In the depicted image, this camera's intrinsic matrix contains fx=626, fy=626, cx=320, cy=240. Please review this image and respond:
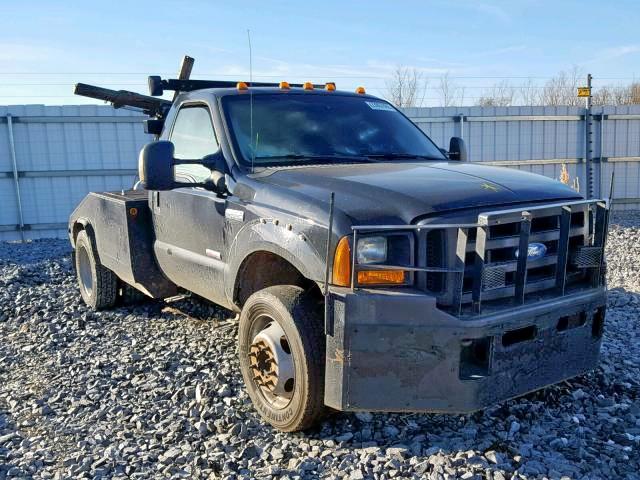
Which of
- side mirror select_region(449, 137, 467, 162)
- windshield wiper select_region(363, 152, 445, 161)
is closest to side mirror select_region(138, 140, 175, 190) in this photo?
windshield wiper select_region(363, 152, 445, 161)

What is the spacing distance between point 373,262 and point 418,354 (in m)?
0.52

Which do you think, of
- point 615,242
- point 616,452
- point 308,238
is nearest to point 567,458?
point 616,452

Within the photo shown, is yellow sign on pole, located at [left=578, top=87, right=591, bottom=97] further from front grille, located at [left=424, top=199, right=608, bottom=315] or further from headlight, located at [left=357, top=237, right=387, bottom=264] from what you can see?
headlight, located at [left=357, top=237, right=387, bottom=264]

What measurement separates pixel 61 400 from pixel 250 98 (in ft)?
8.55

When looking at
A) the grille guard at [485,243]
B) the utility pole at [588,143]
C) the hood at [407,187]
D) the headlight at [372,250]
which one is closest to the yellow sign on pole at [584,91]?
the utility pole at [588,143]

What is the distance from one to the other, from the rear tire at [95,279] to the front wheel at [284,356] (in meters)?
3.05

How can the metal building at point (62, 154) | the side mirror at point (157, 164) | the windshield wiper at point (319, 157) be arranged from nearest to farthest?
1. the side mirror at point (157, 164)
2. the windshield wiper at point (319, 157)
3. the metal building at point (62, 154)

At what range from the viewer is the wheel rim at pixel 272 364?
143 inches

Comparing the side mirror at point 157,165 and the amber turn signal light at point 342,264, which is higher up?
the side mirror at point 157,165

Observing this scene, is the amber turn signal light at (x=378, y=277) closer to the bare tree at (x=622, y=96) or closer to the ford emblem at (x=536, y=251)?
the ford emblem at (x=536, y=251)

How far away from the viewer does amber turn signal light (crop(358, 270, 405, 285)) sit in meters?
3.21

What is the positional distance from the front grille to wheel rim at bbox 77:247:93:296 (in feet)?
15.7

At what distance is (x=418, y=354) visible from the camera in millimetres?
3166

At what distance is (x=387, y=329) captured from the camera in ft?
10.3
